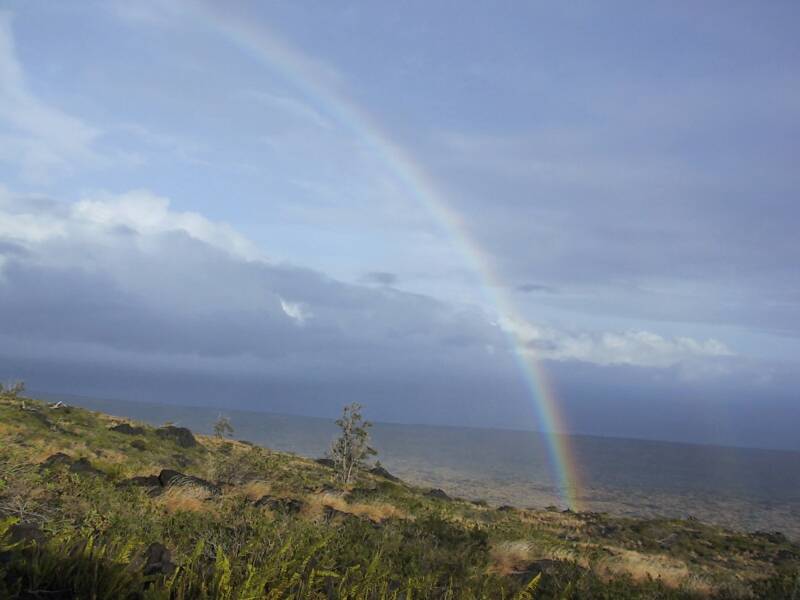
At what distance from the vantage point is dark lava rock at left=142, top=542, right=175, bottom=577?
6.48m

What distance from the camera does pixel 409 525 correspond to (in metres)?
13.8

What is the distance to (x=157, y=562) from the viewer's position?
6797 mm

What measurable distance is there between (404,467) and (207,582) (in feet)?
327

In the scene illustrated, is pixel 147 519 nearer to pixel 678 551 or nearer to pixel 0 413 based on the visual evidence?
pixel 0 413

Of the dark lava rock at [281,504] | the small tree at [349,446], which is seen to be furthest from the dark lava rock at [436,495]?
the dark lava rock at [281,504]

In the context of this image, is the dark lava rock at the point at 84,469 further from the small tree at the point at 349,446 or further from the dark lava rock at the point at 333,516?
the small tree at the point at 349,446

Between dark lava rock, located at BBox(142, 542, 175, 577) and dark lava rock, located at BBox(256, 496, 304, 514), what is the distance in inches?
256

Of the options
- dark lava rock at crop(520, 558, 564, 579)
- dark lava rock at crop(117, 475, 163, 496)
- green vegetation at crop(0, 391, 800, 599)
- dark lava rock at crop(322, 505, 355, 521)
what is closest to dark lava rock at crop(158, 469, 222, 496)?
green vegetation at crop(0, 391, 800, 599)

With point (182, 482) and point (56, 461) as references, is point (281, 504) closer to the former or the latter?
point (182, 482)

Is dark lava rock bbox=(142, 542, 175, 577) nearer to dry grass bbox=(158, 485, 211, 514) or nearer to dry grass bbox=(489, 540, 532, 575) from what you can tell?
dry grass bbox=(158, 485, 211, 514)

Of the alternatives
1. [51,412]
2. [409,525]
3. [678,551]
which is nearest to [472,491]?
[678,551]

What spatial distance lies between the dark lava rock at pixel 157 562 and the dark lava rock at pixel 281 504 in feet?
21.3

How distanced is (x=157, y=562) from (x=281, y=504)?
26.3ft

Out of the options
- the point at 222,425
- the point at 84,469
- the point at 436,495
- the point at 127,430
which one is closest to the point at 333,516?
the point at 84,469
